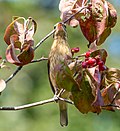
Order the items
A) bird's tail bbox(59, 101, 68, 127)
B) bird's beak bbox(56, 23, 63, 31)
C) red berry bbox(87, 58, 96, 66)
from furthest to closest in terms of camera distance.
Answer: bird's tail bbox(59, 101, 68, 127)
bird's beak bbox(56, 23, 63, 31)
red berry bbox(87, 58, 96, 66)

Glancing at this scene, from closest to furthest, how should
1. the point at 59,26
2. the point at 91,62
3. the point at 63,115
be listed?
the point at 91,62, the point at 59,26, the point at 63,115

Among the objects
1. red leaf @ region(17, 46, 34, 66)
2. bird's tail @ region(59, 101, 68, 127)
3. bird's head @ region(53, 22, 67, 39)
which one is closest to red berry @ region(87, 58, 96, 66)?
red leaf @ region(17, 46, 34, 66)

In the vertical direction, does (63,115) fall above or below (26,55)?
below

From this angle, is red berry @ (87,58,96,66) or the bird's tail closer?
red berry @ (87,58,96,66)

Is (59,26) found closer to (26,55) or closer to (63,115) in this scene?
(26,55)

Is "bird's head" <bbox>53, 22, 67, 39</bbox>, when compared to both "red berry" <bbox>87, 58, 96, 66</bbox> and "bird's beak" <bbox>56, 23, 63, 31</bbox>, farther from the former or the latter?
"red berry" <bbox>87, 58, 96, 66</bbox>

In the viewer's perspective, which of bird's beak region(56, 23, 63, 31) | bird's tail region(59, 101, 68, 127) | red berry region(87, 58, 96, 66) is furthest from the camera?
bird's tail region(59, 101, 68, 127)

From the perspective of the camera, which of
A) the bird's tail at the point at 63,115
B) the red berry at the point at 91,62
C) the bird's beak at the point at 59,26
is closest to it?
the red berry at the point at 91,62

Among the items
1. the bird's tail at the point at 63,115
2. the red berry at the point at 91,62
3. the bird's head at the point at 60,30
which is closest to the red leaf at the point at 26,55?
the red berry at the point at 91,62

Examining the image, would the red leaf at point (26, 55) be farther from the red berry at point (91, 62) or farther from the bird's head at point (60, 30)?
the bird's head at point (60, 30)

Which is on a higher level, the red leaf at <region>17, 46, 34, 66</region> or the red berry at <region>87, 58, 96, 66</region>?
the red leaf at <region>17, 46, 34, 66</region>

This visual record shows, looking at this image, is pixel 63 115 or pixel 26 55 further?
→ pixel 63 115

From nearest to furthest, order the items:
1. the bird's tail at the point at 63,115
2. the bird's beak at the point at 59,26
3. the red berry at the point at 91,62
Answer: the red berry at the point at 91,62, the bird's beak at the point at 59,26, the bird's tail at the point at 63,115

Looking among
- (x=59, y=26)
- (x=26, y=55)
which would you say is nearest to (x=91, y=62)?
(x=26, y=55)
